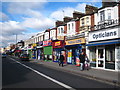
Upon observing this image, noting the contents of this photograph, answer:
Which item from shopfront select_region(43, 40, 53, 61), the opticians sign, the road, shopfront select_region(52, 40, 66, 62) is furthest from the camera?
shopfront select_region(43, 40, 53, 61)

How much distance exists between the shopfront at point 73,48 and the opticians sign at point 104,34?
7.11ft

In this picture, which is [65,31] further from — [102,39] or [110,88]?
[110,88]

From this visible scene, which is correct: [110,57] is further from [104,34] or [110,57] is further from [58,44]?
[58,44]

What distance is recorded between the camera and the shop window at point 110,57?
15151 mm

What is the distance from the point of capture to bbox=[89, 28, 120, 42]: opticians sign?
47.6ft

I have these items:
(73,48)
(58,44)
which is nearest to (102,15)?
(73,48)

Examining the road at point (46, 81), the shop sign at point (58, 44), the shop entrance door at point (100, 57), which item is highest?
the shop sign at point (58, 44)

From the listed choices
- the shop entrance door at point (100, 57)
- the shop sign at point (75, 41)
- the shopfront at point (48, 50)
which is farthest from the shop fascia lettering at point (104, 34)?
the shopfront at point (48, 50)

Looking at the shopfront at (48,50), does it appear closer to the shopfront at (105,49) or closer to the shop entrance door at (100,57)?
the shopfront at (105,49)

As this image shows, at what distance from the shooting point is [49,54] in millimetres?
32469

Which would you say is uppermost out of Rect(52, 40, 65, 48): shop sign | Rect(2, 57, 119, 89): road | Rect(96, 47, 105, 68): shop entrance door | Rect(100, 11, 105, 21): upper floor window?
Rect(100, 11, 105, 21): upper floor window

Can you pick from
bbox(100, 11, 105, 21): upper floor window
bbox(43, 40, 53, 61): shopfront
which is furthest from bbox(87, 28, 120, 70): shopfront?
bbox(43, 40, 53, 61): shopfront

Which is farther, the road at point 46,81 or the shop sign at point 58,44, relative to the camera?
the shop sign at point 58,44

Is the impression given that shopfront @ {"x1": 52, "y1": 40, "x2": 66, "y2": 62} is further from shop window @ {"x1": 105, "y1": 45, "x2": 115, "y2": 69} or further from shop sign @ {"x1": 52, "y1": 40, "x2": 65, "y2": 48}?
shop window @ {"x1": 105, "y1": 45, "x2": 115, "y2": 69}
